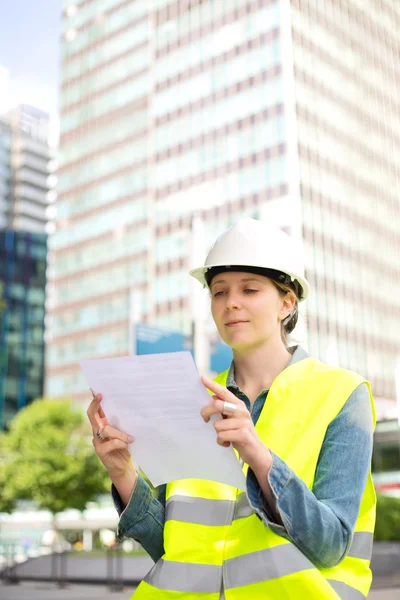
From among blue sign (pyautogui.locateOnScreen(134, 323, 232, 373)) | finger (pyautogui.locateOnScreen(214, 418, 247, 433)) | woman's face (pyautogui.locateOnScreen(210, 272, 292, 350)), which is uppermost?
blue sign (pyautogui.locateOnScreen(134, 323, 232, 373))

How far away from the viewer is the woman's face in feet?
7.99

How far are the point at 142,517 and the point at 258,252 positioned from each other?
935 millimetres

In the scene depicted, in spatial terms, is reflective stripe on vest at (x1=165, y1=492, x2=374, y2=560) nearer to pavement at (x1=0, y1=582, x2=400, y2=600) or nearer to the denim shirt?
the denim shirt

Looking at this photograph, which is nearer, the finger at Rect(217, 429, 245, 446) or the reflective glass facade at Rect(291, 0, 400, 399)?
the finger at Rect(217, 429, 245, 446)

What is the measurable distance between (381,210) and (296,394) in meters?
71.7

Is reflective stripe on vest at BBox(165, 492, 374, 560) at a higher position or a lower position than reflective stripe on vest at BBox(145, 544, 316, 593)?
higher

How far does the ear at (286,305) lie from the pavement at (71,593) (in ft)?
39.6

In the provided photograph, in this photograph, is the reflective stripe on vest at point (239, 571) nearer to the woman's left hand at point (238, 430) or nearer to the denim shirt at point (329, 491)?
the denim shirt at point (329, 491)

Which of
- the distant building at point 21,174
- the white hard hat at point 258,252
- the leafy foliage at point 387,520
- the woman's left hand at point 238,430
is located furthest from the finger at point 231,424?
the distant building at point 21,174

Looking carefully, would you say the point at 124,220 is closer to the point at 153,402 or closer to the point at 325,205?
the point at 325,205

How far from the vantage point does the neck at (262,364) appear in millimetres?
2498

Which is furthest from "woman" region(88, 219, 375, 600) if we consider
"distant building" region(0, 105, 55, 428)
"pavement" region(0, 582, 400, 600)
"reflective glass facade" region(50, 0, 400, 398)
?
"distant building" region(0, 105, 55, 428)

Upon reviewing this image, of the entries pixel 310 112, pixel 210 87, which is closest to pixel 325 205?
pixel 310 112

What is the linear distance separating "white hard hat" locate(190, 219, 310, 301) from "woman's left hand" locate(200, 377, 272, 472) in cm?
56
